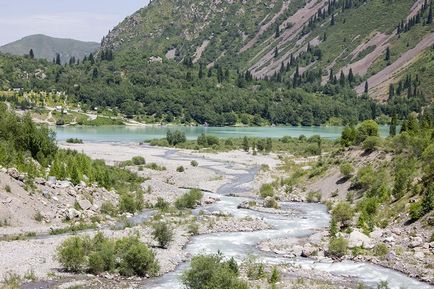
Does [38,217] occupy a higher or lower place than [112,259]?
lower

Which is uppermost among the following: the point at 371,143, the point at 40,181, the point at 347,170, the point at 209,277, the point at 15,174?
the point at 371,143

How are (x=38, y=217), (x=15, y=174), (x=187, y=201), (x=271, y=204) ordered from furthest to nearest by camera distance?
1. (x=271, y=204)
2. (x=187, y=201)
3. (x=15, y=174)
4. (x=38, y=217)

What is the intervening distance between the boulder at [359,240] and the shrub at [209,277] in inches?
594

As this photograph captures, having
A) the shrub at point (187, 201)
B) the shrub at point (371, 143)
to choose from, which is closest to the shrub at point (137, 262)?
the shrub at point (187, 201)

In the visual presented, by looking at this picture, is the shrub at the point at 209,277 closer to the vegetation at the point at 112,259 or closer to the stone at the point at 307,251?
the vegetation at the point at 112,259

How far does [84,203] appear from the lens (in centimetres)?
5678

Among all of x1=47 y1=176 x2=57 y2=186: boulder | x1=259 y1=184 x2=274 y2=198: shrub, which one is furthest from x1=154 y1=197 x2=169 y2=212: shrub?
x1=259 y1=184 x2=274 y2=198: shrub

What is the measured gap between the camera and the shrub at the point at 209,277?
31.5 m

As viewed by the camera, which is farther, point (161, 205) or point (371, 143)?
point (371, 143)

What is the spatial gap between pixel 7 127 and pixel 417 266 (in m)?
47.2

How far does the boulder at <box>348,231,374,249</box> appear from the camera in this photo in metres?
45.4

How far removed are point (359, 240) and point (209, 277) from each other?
58.0 feet

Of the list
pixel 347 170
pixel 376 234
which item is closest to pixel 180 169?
pixel 347 170

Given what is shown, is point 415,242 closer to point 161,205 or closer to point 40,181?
point 161,205
